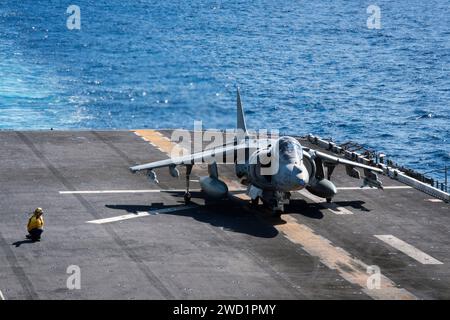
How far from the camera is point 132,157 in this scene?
66.7 meters

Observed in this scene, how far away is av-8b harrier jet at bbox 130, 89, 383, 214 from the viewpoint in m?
50.8

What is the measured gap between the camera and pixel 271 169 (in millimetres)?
51719

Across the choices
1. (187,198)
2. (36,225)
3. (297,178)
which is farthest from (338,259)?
(36,225)

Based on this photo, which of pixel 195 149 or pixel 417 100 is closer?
pixel 195 149

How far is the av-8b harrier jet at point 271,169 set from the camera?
167ft

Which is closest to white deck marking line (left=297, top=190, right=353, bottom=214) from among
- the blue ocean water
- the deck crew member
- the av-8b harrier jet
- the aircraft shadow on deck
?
the av-8b harrier jet

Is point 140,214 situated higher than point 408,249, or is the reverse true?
point 140,214

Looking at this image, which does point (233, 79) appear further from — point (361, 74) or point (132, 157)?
point (132, 157)

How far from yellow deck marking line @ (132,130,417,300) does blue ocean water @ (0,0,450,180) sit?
89.5 feet

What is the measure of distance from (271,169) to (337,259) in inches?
286

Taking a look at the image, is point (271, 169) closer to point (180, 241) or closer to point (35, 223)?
point (180, 241)

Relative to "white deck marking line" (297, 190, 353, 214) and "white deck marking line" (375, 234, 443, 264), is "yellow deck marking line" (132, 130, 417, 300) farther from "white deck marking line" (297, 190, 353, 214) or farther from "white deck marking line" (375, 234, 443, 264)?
"white deck marking line" (297, 190, 353, 214)

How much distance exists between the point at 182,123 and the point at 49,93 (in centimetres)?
3115
